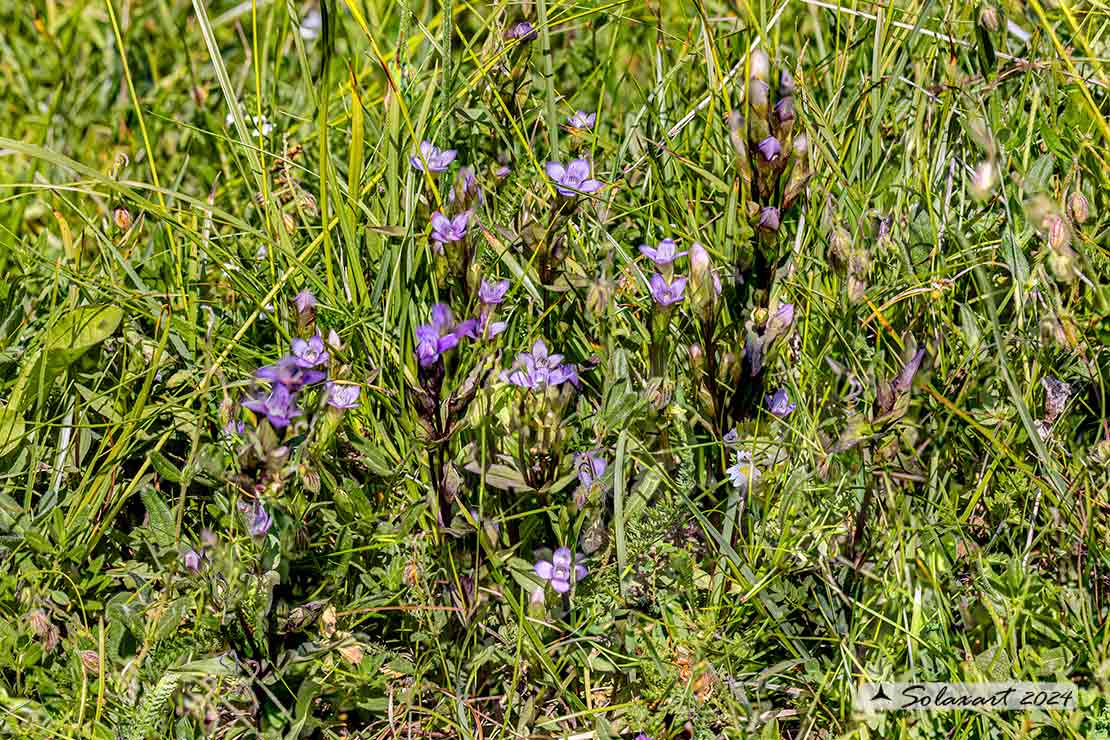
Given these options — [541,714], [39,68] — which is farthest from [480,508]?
[39,68]

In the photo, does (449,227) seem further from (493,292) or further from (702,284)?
(702,284)

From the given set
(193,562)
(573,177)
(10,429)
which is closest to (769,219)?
(573,177)

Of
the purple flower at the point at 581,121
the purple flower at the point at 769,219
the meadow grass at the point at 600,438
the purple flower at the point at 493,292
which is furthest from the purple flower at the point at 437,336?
the purple flower at the point at 581,121

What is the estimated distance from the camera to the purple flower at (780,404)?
190 centimetres

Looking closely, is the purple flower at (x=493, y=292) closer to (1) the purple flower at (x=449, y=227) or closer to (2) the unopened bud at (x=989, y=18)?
(1) the purple flower at (x=449, y=227)

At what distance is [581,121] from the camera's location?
7.16ft

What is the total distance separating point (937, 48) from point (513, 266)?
881mm

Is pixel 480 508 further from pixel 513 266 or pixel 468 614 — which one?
pixel 513 266

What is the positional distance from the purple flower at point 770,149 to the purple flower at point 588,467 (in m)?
0.52

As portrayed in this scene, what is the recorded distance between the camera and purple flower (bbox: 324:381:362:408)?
175 cm

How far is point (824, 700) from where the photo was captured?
5.75 feet

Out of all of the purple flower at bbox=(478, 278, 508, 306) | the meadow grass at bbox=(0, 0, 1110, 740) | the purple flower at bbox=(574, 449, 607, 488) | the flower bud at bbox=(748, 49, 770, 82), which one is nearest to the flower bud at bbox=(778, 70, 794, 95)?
the meadow grass at bbox=(0, 0, 1110, 740)

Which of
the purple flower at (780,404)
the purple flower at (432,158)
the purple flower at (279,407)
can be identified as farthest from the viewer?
the purple flower at (432,158)

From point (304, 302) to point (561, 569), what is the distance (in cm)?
58
